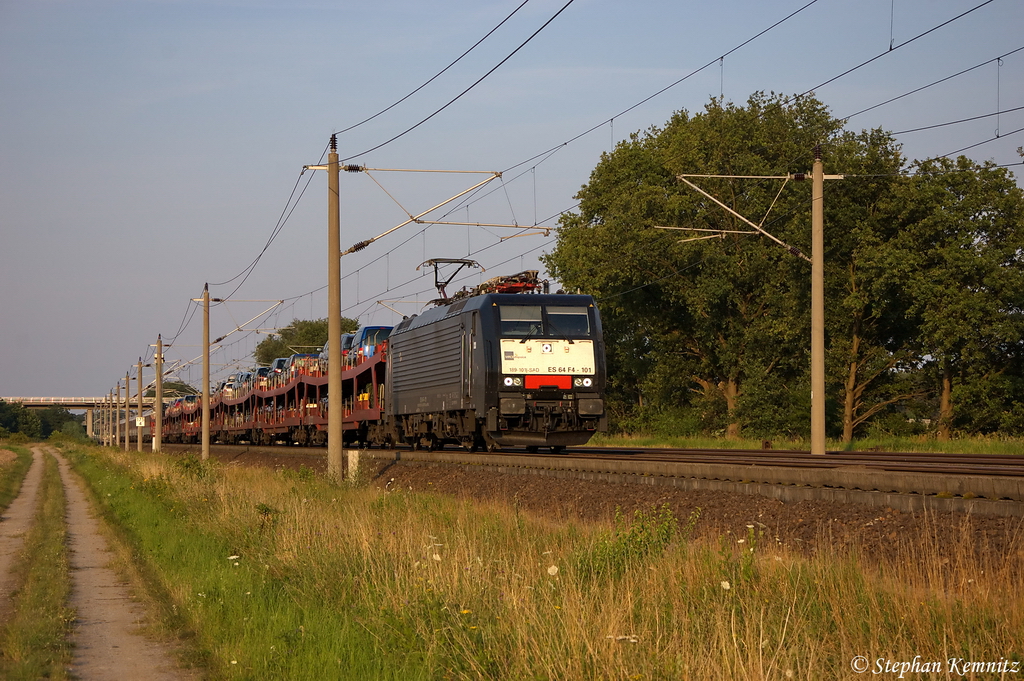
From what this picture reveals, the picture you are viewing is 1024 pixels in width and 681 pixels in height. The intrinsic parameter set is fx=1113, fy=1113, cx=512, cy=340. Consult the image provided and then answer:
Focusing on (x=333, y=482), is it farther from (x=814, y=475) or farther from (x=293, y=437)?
(x=293, y=437)

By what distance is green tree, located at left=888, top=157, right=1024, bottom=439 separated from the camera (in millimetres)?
36656

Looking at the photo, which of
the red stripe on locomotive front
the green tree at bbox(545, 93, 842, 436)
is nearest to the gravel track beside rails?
the red stripe on locomotive front

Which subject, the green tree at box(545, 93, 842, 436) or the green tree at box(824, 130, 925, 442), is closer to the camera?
the green tree at box(824, 130, 925, 442)

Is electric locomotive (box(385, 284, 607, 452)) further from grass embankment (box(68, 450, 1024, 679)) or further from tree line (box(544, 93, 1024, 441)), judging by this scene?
grass embankment (box(68, 450, 1024, 679))

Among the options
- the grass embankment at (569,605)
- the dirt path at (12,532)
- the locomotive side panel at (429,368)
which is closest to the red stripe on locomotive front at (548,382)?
the locomotive side panel at (429,368)

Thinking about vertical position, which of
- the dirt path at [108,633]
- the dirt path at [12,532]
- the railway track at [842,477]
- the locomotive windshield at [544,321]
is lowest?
the dirt path at [12,532]

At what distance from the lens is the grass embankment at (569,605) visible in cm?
650

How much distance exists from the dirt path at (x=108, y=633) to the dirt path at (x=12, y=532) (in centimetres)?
69

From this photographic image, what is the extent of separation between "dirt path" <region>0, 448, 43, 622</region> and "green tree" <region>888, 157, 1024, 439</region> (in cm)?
2781

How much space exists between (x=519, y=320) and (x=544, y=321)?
0.61 meters

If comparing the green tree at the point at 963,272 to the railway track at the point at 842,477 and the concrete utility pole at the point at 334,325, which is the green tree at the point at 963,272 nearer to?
the railway track at the point at 842,477

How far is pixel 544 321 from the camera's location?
24.9 metres

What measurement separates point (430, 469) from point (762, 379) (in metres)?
25.6

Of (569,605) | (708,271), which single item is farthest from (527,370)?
(708,271)
